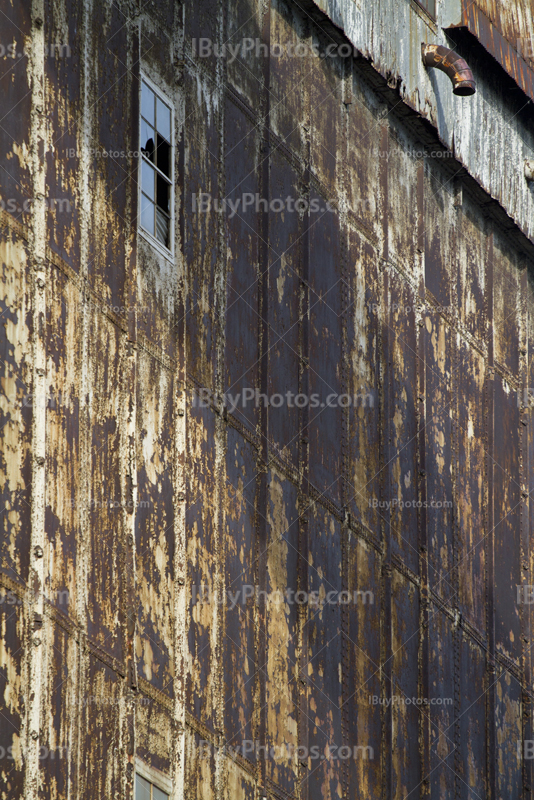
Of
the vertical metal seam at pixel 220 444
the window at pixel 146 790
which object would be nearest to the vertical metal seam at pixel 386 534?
the vertical metal seam at pixel 220 444

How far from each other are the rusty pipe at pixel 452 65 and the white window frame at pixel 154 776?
834 cm

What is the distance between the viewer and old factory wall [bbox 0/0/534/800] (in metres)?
8.56

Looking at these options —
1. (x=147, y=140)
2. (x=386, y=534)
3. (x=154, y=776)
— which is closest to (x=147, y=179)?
(x=147, y=140)

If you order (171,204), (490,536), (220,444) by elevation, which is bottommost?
(490,536)

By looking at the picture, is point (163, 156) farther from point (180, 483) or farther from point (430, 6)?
point (430, 6)

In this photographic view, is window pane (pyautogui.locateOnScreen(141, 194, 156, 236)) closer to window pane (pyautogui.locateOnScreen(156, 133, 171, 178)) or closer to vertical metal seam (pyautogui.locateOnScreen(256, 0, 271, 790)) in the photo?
window pane (pyautogui.locateOnScreen(156, 133, 171, 178))

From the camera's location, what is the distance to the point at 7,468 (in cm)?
802

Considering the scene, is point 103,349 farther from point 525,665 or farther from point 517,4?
point 517,4

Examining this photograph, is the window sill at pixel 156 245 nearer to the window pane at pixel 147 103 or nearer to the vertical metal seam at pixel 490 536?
the window pane at pixel 147 103

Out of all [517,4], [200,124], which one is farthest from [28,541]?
[517,4]

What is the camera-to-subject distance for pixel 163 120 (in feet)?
34.4

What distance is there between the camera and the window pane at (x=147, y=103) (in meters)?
10.2

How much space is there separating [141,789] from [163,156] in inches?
193

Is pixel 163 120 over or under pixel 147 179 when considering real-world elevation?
over
